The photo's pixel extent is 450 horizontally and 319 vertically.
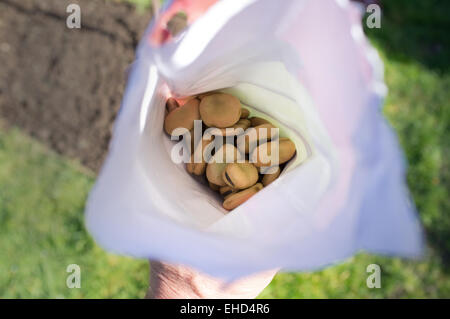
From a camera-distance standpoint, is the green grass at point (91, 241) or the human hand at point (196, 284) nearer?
the human hand at point (196, 284)

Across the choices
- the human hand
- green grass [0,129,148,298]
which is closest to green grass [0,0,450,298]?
green grass [0,129,148,298]

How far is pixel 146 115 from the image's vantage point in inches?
27.5

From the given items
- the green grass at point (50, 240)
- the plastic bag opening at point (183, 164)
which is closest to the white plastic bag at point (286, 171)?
the plastic bag opening at point (183, 164)

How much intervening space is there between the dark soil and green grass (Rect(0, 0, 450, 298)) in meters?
0.07

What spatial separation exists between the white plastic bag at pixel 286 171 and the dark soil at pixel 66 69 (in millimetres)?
745

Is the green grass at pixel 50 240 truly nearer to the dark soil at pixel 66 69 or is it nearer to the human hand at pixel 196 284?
the dark soil at pixel 66 69

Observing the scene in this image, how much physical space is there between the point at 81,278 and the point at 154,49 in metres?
0.92

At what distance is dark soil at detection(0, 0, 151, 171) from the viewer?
147 centimetres

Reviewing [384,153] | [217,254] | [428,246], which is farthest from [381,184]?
[428,246]

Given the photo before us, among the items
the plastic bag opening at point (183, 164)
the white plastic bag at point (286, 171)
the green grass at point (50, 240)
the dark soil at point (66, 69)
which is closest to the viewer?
the white plastic bag at point (286, 171)

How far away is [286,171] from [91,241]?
2.66 feet

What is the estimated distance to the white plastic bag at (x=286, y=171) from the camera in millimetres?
578

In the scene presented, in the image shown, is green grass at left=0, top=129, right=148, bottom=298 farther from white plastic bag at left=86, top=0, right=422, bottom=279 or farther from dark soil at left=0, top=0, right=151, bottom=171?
white plastic bag at left=86, top=0, right=422, bottom=279
